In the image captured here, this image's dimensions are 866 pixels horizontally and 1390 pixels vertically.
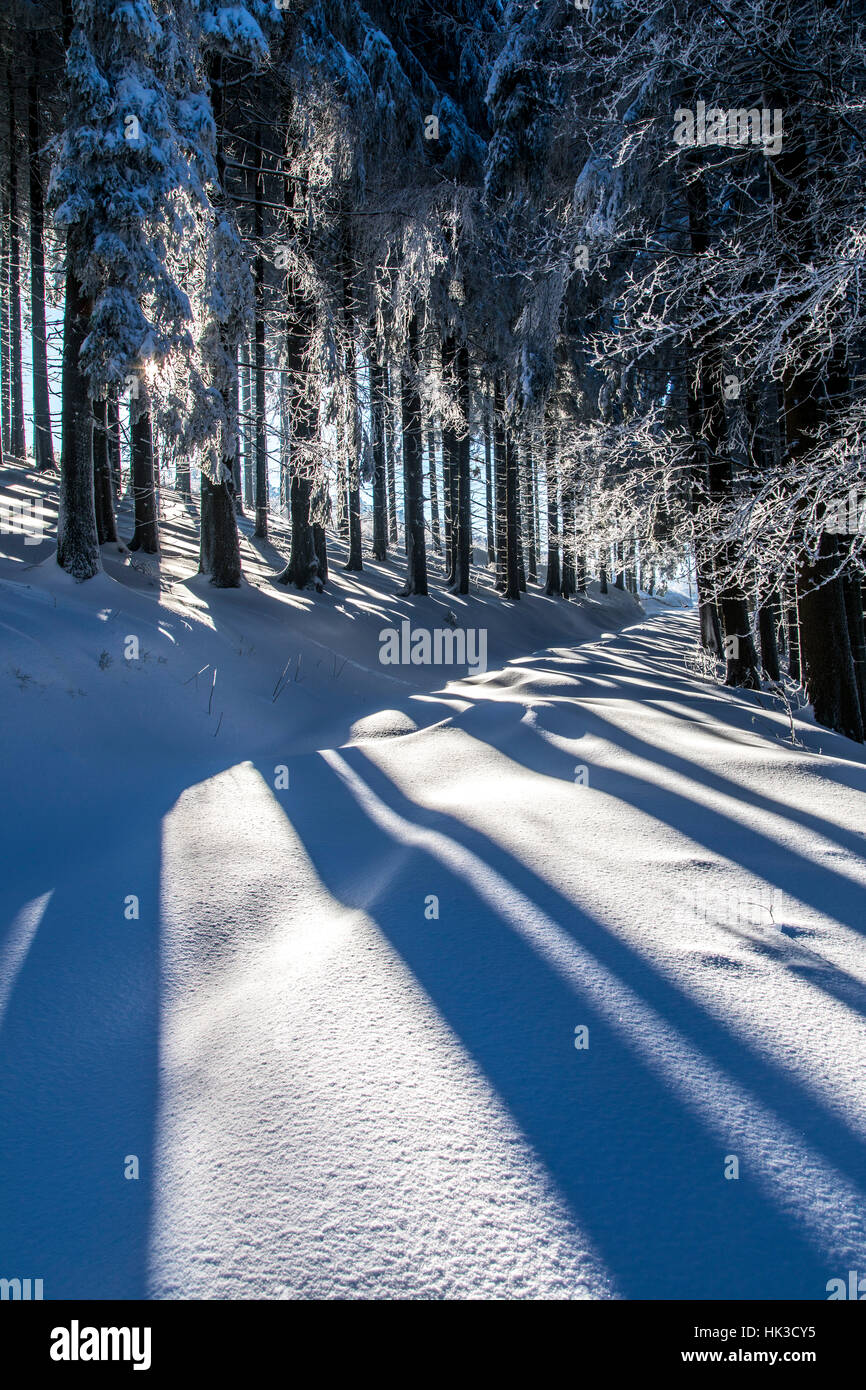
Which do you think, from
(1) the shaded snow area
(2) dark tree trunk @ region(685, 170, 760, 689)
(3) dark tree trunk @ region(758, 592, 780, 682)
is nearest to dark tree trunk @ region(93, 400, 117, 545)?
(1) the shaded snow area

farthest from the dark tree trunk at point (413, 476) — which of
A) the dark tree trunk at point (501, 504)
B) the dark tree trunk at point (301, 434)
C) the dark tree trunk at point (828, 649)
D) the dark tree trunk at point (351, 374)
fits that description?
the dark tree trunk at point (828, 649)

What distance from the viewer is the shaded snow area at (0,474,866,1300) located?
1592mm

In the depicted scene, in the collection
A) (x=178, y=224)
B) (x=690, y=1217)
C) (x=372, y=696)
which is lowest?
(x=690, y=1217)

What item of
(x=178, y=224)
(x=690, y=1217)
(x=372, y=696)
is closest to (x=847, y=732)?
(x=372, y=696)

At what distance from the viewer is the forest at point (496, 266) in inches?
229

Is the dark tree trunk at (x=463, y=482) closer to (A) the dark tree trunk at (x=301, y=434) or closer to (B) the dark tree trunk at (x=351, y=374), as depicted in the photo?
(B) the dark tree trunk at (x=351, y=374)

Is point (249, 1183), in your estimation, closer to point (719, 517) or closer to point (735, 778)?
→ point (735, 778)

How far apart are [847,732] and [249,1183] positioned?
730cm

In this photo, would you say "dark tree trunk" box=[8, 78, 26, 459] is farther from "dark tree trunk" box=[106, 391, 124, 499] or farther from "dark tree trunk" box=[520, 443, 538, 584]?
"dark tree trunk" box=[520, 443, 538, 584]

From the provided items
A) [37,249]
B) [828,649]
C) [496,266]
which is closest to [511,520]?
[496,266]

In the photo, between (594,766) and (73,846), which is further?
(594,766)

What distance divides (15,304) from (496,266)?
57.0 feet

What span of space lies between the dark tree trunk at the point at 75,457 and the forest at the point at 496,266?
0.13 ft
